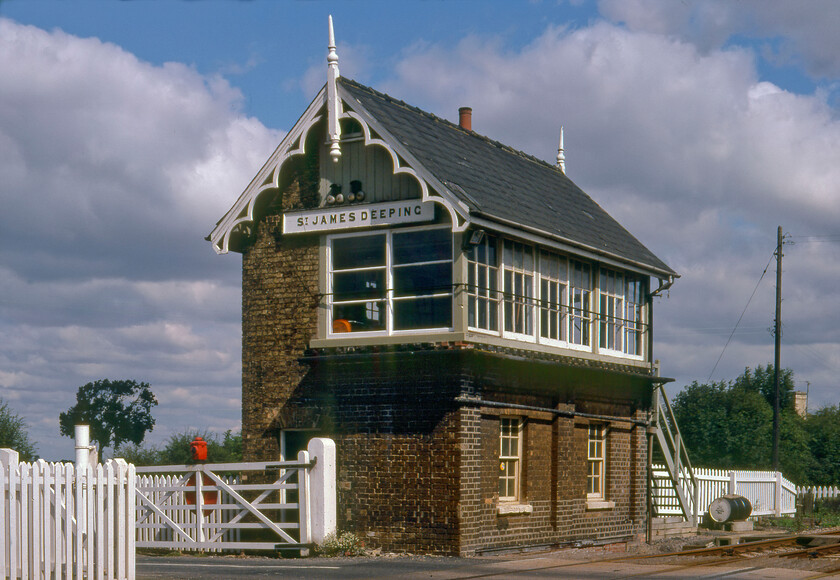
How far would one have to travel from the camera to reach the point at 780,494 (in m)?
34.3

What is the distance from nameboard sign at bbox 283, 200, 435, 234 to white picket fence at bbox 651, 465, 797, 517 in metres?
10.4

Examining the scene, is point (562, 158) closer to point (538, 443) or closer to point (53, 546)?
point (538, 443)

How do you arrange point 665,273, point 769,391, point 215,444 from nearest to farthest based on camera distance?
point 665,273 < point 215,444 < point 769,391

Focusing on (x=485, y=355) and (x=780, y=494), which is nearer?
(x=485, y=355)

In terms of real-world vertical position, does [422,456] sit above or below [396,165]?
below

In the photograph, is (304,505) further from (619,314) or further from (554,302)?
(619,314)

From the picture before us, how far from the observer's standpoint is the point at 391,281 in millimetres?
19281

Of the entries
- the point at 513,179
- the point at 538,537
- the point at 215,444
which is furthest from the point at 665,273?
the point at 215,444

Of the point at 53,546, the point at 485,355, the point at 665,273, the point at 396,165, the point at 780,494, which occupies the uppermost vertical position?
the point at 396,165

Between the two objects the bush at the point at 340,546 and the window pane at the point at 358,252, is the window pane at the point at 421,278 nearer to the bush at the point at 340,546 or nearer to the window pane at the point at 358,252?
the window pane at the point at 358,252

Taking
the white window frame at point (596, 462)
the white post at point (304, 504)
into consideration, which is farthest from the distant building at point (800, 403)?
the white post at point (304, 504)

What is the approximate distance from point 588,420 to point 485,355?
4.88m

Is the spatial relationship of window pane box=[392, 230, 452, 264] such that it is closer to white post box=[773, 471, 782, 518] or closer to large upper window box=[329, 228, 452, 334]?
large upper window box=[329, 228, 452, 334]

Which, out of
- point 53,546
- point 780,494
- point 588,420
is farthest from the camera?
point 780,494
